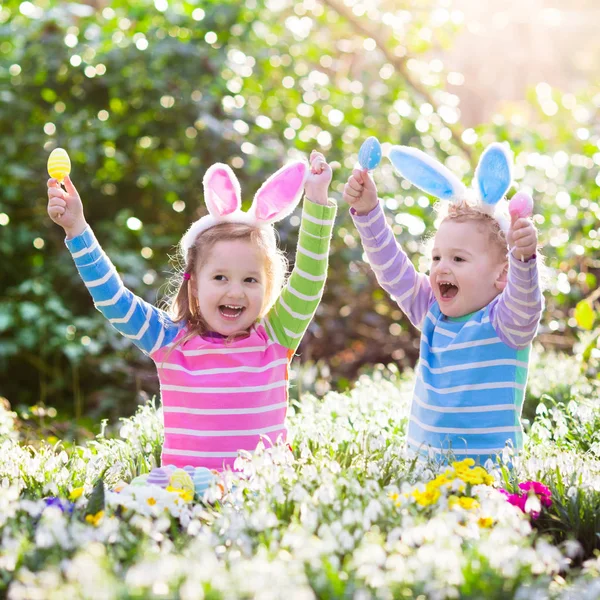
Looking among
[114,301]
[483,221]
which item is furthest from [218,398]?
[483,221]

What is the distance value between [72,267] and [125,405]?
0.83m

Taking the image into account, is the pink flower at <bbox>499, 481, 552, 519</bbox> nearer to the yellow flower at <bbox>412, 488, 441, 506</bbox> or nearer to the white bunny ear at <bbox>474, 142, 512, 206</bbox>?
the yellow flower at <bbox>412, 488, 441, 506</bbox>

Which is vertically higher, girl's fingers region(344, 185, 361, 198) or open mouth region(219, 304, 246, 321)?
girl's fingers region(344, 185, 361, 198)

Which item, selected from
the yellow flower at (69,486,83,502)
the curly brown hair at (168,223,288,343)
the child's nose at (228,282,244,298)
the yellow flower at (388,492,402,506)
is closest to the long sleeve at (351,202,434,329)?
the curly brown hair at (168,223,288,343)

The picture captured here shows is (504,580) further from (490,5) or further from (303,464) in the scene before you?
(490,5)

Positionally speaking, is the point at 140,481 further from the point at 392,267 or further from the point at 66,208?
the point at 392,267

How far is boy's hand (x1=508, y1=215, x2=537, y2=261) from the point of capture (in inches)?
89.8

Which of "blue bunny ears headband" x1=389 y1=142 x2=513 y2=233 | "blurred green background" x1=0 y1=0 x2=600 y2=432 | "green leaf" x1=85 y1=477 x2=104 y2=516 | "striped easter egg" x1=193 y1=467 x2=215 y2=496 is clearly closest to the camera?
"green leaf" x1=85 y1=477 x2=104 y2=516

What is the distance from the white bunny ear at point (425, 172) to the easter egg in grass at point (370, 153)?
23 centimetres

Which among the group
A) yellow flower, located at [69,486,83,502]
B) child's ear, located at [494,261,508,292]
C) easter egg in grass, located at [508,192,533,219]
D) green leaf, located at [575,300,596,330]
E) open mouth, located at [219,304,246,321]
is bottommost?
yellow flower, located at [69,486,83,502]

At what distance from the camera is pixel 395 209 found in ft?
15.4

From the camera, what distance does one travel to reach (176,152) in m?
5.13

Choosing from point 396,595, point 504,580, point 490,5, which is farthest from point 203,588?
point 490,5

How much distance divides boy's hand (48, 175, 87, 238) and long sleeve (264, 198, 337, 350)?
657 mm
